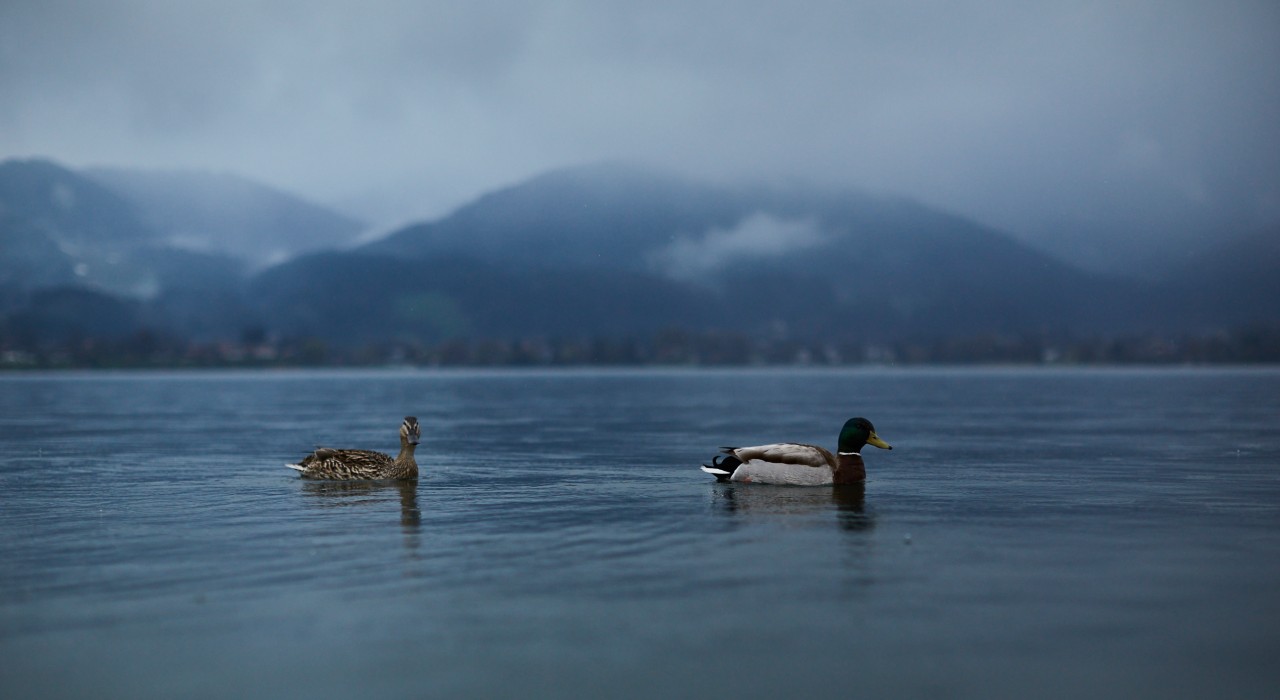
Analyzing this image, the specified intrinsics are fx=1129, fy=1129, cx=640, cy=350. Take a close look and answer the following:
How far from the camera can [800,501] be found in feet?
66.1

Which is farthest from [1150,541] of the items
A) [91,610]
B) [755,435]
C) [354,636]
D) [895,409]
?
[895,409]

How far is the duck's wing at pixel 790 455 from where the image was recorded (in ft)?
72.5

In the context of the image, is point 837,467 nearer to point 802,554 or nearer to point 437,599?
point 802,554

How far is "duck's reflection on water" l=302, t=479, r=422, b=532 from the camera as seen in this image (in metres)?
19.1

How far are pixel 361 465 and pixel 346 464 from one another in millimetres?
373

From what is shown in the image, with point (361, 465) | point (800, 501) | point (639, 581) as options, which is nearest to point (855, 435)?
point (800, 501)

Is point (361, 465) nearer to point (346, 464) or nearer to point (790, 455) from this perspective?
point (346, 464)

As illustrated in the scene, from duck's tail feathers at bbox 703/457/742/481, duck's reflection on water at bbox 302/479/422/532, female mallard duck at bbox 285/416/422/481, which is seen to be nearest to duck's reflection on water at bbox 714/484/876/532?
duck's tail feathers at bbox 703/457/742/481

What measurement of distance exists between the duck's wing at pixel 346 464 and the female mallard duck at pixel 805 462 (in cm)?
701

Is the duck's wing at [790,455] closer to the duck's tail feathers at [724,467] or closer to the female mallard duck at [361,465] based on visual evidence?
the duck's tail feathers at [724,467]

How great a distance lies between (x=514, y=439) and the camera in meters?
36.6

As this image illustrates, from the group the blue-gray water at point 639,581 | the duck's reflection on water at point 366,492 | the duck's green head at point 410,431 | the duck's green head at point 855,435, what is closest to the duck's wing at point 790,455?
the duck's green head at point 855,435

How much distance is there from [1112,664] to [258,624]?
790 cm

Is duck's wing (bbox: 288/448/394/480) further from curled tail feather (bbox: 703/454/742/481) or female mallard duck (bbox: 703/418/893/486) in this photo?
female mallard duck (bbox: 703/418/893/486)
